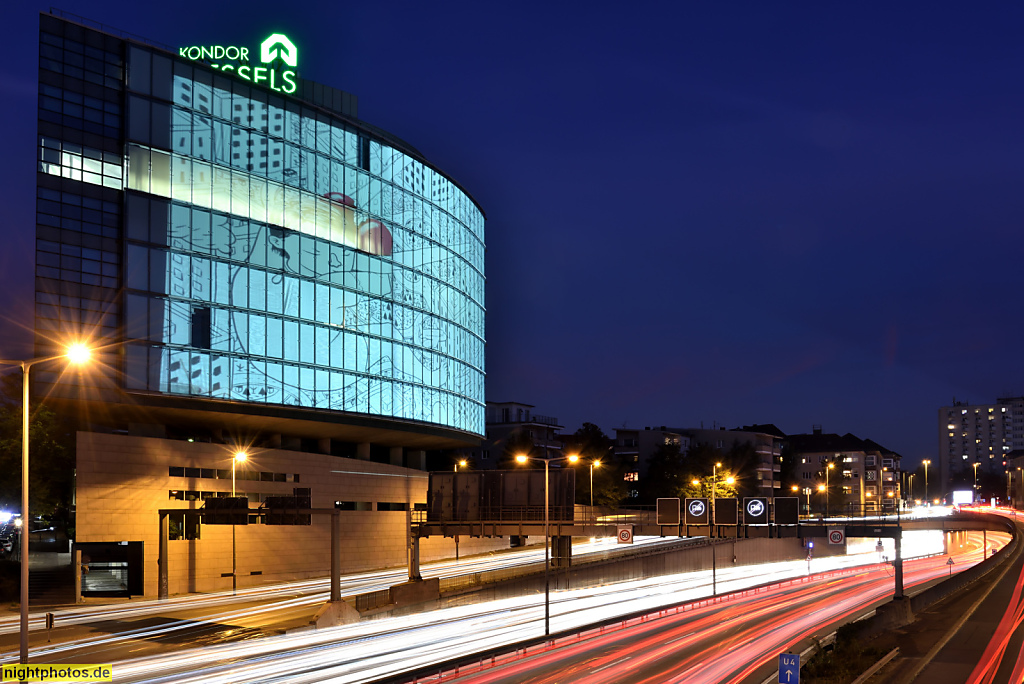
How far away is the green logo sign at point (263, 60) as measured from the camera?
2953 inches

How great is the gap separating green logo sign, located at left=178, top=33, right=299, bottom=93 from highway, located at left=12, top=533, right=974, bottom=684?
144 feet

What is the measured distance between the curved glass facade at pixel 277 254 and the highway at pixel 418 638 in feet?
83.7

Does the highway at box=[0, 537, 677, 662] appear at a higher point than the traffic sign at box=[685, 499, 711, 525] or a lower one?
lower

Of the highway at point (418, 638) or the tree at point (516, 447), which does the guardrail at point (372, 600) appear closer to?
the highway at point (418, 638)

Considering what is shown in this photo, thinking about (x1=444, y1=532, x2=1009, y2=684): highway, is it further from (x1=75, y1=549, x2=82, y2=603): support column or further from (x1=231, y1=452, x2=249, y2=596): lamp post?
(x1=75, y1=549, x2=82, y2=603): support column

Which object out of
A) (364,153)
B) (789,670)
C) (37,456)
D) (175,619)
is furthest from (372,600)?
(364,153)

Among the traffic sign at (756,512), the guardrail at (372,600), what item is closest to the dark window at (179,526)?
the guardrail at (372,600)

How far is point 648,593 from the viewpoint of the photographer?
73438 millimetres

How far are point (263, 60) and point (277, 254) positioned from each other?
15.7m

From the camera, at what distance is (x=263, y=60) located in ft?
255

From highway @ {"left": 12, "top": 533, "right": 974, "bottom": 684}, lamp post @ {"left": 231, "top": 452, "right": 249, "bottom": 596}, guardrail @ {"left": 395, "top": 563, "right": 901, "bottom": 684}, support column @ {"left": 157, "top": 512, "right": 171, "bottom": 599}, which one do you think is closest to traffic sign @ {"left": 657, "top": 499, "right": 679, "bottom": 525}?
guardrail @ {"left": 395, "top": 563, "right": 901, "bottom": 684}

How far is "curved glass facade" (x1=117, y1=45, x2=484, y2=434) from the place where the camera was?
68688 mm

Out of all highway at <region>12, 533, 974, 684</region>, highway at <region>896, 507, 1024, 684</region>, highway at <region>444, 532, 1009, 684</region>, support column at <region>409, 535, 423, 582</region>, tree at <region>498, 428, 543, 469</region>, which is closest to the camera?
highway at <region>12, 533, 974, 684</region>

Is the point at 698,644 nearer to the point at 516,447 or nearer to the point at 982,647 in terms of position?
the point at 982,647
